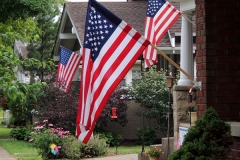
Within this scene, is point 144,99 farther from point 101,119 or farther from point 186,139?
point 186,139

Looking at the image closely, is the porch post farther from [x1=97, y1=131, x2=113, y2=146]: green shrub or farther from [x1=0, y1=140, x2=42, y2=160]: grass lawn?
[x1=97, y1=131, x2=113, y2=146]: green shrub

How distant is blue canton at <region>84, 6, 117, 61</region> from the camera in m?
7.56

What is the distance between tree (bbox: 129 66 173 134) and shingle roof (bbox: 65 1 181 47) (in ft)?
9.57

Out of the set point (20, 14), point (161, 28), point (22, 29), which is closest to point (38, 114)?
point (20, 14)

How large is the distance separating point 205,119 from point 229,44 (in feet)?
4.26

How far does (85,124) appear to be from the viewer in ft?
24.4

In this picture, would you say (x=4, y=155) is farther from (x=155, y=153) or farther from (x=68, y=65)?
(x=155, y=153)

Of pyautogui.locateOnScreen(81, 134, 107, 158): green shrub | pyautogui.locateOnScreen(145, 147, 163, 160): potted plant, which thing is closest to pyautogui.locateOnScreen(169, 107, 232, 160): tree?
pyautogui.locateOnScreen(145, 147, 163, 160): potted plant

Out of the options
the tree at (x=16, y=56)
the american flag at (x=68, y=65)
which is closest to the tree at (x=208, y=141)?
the tree at (x=16, y=56)

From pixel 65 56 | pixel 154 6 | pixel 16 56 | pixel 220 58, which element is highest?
pixel 154 6

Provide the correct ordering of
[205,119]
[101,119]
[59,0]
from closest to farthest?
[205,119] < [101,119] < [59,0]

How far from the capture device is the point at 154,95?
22.1 metres

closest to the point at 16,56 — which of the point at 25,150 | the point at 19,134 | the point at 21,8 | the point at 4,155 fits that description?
the point at 4,155

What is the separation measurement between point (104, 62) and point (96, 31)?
0.47 meters
